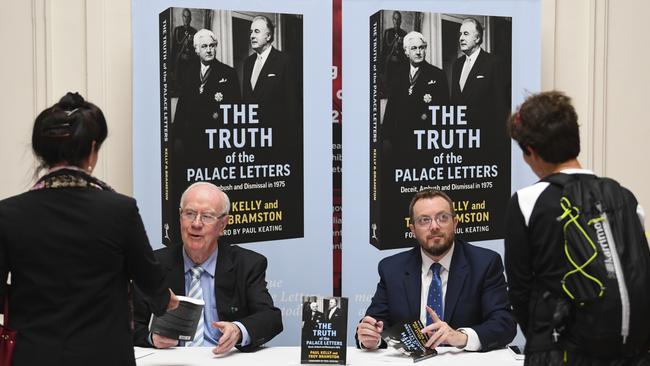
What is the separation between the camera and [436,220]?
13.4 ft

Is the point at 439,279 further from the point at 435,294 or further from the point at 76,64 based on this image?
the point at 76,64

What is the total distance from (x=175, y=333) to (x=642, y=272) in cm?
174

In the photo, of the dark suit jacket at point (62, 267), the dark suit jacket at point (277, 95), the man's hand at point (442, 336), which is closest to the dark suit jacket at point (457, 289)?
the man's hand at point (442, 336)

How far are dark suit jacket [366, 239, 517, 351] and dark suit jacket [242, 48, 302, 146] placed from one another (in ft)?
3.43

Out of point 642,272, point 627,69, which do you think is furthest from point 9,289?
point 627,69

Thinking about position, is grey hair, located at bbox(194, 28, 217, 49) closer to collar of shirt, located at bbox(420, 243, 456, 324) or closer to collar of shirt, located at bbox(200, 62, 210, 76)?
collar of shirt, located at bbox(200, 62, 210, 76)

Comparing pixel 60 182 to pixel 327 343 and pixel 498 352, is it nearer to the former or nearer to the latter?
pixel 327 343

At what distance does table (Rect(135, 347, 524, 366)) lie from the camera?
3.34 meters

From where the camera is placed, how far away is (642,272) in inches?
94.8

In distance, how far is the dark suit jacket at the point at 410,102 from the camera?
487 centimetres

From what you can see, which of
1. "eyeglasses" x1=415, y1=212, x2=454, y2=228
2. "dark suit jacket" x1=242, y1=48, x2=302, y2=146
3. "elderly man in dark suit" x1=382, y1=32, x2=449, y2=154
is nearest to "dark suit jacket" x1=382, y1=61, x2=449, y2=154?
"elderly man in dark suit" x1=382, y1=32, x2=449, y2=154

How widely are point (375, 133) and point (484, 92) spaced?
683 millimetres

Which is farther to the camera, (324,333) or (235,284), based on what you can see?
(235,284)

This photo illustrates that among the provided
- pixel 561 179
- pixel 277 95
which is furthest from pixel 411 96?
pixel 561 179
